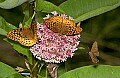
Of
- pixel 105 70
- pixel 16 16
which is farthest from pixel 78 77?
pixel 16 16

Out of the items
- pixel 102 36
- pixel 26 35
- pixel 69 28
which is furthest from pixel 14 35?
pixel 102 36

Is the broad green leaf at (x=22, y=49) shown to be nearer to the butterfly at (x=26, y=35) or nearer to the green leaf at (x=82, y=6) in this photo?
the butterfly at (x=26, y=35)

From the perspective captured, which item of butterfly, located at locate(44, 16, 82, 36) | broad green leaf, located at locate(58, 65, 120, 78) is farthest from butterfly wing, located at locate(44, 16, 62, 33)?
broad green leaf, located at locate(58, 65, 120, 78)

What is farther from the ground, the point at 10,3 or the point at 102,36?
the point at 10,3

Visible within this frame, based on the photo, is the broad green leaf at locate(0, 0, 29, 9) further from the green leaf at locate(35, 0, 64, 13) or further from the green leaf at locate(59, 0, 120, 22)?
the green leaf at locate(59, 0, 120, 22)

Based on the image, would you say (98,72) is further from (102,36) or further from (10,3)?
(102,36)

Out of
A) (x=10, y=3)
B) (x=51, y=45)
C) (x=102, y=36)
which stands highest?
(x=10, y=3)
